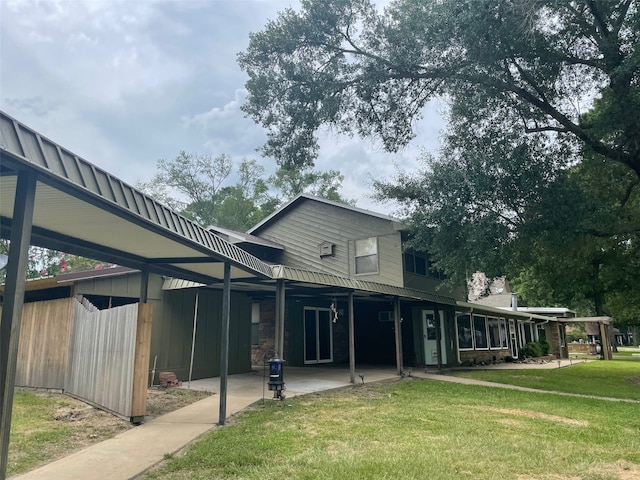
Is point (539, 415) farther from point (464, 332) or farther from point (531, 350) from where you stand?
point (531, 350)

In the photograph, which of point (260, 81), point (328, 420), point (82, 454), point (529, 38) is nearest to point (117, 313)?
point (82, 454)

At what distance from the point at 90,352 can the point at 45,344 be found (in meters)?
1.97

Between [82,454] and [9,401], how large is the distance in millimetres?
2686

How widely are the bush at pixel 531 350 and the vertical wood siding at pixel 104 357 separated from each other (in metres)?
19.1

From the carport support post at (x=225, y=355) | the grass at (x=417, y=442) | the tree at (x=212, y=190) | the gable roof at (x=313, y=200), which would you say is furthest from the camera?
the tree at (x=212, y=190)

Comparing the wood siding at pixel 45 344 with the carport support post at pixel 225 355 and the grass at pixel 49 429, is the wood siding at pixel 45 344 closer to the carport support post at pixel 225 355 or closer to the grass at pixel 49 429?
the grass at pixel 49 429

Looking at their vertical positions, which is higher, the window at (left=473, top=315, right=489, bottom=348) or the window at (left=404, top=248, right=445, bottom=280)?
the window at (left=404, top=248, right=445, bottom=280)

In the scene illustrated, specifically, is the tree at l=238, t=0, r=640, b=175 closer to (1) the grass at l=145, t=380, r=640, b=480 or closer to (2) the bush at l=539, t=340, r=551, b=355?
(1) the grass at l=145, t=380, r=640, b=480

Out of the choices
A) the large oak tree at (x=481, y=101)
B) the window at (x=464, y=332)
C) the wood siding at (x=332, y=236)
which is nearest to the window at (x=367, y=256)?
the wood siding at (x=332, y=236)

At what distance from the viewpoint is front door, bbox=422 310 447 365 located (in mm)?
14732

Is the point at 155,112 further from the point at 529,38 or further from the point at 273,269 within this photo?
the point at 529,38

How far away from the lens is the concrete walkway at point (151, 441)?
13.5ft

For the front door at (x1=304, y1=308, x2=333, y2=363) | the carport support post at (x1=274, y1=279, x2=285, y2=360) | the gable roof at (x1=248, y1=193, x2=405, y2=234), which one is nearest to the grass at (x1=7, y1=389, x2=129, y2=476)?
the carport support post at (x1=274, y1=279, x2=285, y2=360)

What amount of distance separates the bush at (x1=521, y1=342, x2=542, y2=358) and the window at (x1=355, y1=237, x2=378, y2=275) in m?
11.1
